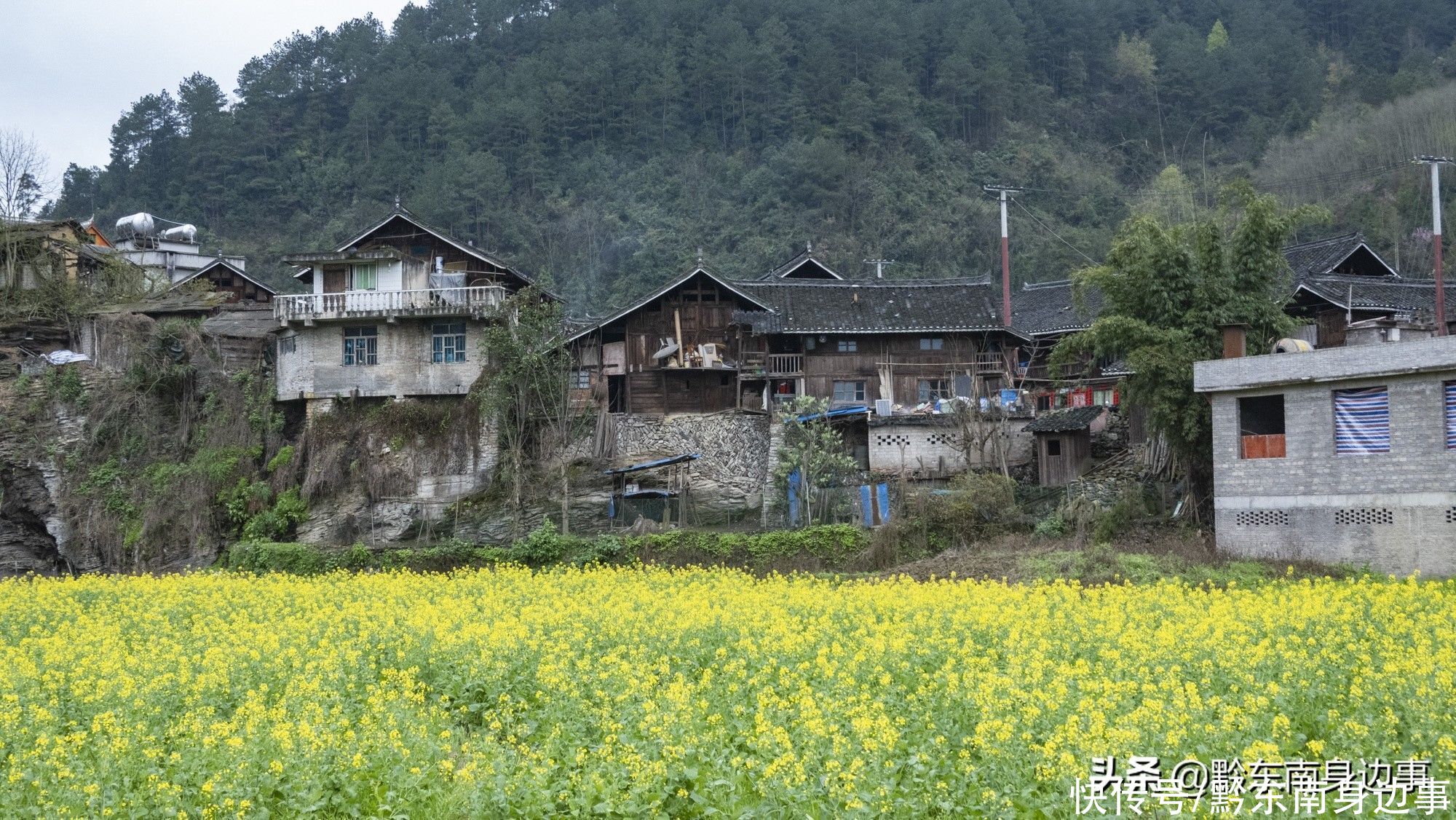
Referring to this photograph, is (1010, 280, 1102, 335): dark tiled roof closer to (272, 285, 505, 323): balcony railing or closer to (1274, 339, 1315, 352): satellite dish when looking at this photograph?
(1274, 339, 1315, 352): satellite dish

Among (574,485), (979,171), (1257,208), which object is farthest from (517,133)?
(1257,208)

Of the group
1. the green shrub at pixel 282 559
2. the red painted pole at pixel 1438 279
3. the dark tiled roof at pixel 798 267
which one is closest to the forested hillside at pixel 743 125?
the dark tiled roof at pixel 798 267

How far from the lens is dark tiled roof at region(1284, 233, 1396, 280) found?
43.1 metres

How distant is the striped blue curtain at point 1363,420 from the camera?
26.0 m

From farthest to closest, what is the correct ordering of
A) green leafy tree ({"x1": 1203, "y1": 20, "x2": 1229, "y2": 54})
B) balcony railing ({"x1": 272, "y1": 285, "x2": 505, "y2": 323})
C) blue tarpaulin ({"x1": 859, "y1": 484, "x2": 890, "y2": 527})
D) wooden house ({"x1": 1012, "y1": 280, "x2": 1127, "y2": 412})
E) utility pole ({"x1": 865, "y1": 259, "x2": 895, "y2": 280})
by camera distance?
green leafy tree ({"x1": 1203, "y1": 20, "x2": 1229, "y2": 54})
utility pole ({"x1": 865, "y1": 259, "x2": 895, "y2": 280})
wooden house ({"x1": 1012, "y1": 280, "x2": 1127, "y2": 412})
balcony railing ({"x1": 272, "y1": 285, "x2": 505, "y2": 323})
blue tarpaulin ({"x1": 859, "y1": 484, "x2": 890, "y2": 527})

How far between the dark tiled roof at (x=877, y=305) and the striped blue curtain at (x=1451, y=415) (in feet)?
53.4

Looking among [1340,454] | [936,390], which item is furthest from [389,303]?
[1340,454]

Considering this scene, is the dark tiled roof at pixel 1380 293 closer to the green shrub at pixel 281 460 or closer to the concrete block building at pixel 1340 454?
the concrete block building at pixel 1340 454

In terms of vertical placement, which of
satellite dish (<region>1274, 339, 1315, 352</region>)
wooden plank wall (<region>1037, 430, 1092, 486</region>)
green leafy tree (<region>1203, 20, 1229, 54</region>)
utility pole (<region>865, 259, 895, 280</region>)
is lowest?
wooden plank wall (<region>1037, 430, 1092, 486</region>)

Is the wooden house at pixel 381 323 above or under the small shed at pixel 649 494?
above

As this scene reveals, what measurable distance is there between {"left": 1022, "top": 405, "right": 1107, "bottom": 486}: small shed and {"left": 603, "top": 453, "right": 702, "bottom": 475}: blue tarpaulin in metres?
9.78

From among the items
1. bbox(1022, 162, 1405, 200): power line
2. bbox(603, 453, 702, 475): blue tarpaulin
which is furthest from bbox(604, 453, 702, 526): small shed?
bbox(1022, 162, 1405, 200): power line

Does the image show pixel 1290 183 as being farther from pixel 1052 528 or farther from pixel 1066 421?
pixel 1052 528

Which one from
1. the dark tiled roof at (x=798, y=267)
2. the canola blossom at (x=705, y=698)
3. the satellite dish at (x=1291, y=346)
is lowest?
the canola blossom at (x=705, y=698)
